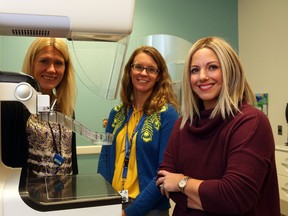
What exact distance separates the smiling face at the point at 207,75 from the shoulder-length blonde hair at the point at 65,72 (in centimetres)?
54

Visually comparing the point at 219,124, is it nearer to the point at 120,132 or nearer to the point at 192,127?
the point at 192,127

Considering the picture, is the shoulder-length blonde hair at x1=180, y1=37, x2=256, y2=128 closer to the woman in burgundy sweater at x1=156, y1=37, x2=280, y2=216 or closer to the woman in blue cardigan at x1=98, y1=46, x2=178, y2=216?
the woman in burgundy sweater at x1=156, y1=37, x2=280, y2=216

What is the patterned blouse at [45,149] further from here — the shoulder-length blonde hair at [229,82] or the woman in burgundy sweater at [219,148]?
the shoulder-length blonde hair at [229,82]

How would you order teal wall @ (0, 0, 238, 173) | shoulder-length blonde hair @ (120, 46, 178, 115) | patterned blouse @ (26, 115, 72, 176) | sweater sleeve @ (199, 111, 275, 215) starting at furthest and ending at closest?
teal wall @ (0, 0, 238, 173) < shoulder-length blonde hair @ (120, 46, 178, 115) < patterned blouse @ (26, 115, 72, 176) < sweater sleeve @ (199, 111, 275, 215)

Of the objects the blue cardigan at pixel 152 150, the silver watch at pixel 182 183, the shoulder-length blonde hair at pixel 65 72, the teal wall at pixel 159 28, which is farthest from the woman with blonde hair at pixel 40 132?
the teal wall at pixel 159 28

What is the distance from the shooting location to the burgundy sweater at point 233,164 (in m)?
0.91

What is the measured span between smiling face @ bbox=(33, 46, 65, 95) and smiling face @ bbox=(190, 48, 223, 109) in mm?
590

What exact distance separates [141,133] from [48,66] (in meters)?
0.52

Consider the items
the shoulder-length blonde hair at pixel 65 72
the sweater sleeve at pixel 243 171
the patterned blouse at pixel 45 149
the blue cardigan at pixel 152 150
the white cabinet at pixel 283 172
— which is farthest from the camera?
the white cabinet at pixel 283 172

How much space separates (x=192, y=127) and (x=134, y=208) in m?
0.51

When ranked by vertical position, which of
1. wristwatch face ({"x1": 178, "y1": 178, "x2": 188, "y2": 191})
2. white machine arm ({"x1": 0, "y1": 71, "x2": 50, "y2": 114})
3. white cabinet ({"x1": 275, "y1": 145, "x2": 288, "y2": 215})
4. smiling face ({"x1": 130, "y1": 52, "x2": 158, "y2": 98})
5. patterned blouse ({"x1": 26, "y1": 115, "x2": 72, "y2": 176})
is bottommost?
white cabinet ({"x1": 275, "y1": 145, "x2": 288, "y2": 215})

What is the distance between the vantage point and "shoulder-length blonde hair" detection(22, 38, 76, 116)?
1.26m

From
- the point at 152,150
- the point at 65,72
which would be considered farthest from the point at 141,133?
the point at 65,72

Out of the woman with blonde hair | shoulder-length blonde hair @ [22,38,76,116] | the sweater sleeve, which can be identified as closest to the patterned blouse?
the woman with blonde hair
